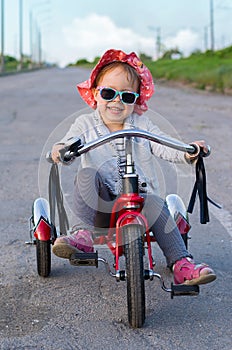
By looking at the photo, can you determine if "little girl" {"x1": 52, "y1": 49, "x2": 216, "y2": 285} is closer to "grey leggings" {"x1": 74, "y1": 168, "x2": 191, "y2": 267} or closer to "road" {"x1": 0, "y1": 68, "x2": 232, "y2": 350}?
"grey leggings" {"x1": 74, "y1": 168, "x2": 191, "y2": 267}

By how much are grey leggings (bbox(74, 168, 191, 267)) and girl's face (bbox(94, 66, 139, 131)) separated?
359 millimetres

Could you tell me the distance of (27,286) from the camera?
14.1ft

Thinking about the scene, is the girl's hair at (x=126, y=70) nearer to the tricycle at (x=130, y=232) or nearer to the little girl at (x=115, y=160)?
the little girl at (x=115, y=160)

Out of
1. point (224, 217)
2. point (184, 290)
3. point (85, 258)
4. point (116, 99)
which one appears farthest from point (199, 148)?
point (224, 217)

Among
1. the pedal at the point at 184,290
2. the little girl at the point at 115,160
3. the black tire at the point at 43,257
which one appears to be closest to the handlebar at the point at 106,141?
the little girl at the point at 115,160

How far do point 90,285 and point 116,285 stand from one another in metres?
0.15

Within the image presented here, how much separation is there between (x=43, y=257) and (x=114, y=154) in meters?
0.78

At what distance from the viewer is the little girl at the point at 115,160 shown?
3.95 m

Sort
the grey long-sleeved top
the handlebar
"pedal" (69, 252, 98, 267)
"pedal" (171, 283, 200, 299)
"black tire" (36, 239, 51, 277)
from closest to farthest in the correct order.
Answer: the handlebar, "pedal" (171, 283, 200, 299), "pedal" (69, 252, 98, 267), the grey long-sleeved top, "black tire" (36, 239, 51, 277)

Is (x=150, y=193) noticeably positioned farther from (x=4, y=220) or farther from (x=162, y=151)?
(x=4, y=220)

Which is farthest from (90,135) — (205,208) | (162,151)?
(205,208)

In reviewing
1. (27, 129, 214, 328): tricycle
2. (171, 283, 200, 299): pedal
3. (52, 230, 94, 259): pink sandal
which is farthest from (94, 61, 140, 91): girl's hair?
(171, 283, 200, 299): pedal

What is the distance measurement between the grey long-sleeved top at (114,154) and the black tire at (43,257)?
0.57 m

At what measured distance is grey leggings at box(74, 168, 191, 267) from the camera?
3.93 m
